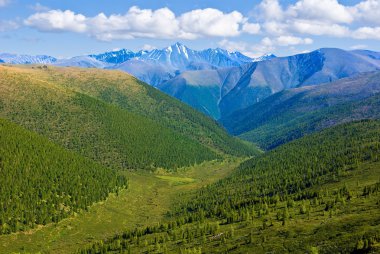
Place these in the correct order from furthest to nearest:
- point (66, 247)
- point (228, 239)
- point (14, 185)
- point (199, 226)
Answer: point (14, 185), point (66, 247), point (199, 226), point (228, 239)

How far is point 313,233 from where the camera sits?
105188mm

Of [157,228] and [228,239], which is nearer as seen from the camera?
[228,239]

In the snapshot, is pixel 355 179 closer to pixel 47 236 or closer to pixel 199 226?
pixel 199 226

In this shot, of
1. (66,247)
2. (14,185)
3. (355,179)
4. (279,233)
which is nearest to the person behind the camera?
(279,233)

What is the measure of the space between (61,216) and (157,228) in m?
47.1

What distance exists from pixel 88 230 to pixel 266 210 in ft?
264

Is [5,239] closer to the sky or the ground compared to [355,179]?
closer to the ground

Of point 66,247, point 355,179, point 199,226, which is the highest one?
point 355,179

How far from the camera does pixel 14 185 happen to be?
617 feet

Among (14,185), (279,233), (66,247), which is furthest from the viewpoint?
(14,185)

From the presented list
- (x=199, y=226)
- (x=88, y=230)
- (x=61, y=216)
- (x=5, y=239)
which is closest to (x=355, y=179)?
(x=199, y=226)

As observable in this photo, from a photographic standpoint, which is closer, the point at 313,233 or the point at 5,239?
the point at 313,233

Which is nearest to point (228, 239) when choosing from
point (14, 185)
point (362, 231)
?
point (362, 231)

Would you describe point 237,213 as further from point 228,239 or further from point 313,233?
point 313,233
